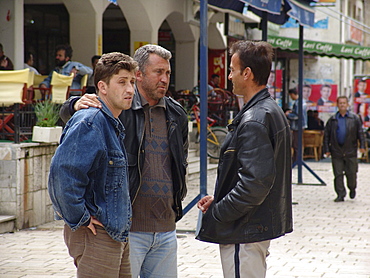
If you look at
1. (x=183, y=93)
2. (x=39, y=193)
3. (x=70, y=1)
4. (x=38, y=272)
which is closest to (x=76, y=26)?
(x=70, y=1)

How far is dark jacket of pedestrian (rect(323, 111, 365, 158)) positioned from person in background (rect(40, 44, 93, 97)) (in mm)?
4540

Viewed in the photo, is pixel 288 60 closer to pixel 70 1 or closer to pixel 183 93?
pixel 183 93

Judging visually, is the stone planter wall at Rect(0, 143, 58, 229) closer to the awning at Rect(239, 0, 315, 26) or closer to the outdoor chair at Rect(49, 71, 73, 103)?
the outdoor chair at Rect(49, 71, 73, 103)

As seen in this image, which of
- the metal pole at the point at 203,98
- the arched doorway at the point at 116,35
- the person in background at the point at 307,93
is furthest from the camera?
the person in background at the point at 307,93

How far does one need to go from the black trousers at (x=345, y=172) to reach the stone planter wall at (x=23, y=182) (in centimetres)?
554

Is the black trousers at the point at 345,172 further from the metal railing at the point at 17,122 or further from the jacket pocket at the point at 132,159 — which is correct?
the jacket pocket at the point at 132,159

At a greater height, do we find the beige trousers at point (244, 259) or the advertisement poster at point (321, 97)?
the advertisement poster at point (321, 97)

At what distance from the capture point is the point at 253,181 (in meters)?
3.62

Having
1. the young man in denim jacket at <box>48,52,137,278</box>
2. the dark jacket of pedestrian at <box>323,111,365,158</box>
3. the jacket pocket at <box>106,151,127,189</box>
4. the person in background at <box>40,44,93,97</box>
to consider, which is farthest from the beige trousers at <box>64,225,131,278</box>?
the dark jacket of pedestrian at <box>323,111,365,158</box>

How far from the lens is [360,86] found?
22.5 meters

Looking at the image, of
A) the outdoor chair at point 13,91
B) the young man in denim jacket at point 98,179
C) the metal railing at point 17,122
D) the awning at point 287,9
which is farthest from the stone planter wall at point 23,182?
the young man in denim jacket at point 98,179

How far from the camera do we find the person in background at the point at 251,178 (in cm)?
365

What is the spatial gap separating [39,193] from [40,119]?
0.96m

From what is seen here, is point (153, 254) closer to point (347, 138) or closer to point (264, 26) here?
point (264, 26)
